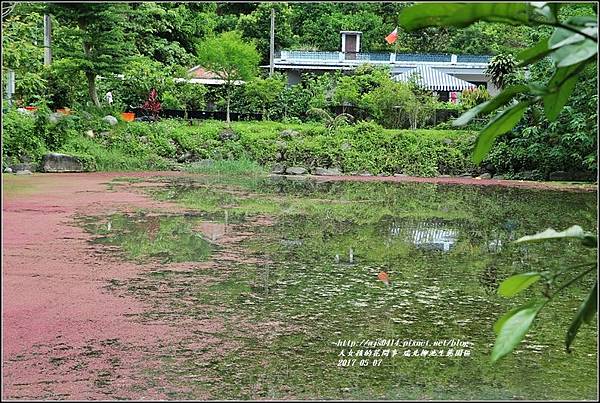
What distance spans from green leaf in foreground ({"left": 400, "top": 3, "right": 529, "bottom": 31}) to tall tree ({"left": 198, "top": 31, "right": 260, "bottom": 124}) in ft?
44.5

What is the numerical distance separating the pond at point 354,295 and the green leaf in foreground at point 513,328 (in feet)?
5.11

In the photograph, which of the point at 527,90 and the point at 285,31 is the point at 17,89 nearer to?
the point at 285,31

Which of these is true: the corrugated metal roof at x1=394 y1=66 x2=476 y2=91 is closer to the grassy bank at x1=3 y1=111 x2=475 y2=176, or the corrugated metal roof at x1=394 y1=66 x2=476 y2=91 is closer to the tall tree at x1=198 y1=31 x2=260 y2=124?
the grassy bank at x1=3 y1=111 x2=475 y2=176

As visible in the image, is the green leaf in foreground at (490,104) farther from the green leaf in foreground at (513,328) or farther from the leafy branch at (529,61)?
the green leaf in foreground at (513,328)

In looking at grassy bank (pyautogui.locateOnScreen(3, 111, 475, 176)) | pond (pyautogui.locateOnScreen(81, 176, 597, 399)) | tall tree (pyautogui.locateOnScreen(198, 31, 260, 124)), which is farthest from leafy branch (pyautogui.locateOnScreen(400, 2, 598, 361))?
tall tree (pyautogui.locateOnScreen(198, 31, 260, 124))

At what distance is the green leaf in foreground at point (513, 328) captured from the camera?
0.79 meters

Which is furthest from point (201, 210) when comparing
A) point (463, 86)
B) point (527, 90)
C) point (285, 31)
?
point (285, 31)

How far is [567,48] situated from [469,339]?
8.15ft

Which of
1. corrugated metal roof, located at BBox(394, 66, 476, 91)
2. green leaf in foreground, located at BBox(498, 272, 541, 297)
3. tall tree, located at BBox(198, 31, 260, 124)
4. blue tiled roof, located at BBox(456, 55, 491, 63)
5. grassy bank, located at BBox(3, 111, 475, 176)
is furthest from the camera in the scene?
blue tiled roof, located at BBox(456, 55, 491, 63)

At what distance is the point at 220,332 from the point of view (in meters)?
3.04

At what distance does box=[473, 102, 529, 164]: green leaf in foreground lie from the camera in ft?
2.83

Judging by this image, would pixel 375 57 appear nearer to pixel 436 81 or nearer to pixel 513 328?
pixel 436 81

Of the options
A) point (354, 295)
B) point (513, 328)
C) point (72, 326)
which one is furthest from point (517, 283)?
point (354, 295)

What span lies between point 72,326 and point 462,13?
2699 mm
